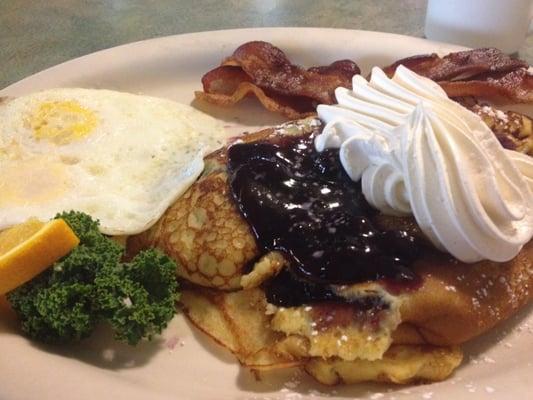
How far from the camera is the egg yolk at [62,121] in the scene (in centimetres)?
202

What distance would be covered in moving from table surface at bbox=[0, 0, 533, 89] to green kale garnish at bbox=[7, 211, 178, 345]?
1.61 metres

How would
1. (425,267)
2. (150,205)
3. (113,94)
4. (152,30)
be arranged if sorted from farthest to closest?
(152,30) < (113,94) < (150,205) < (425,267)

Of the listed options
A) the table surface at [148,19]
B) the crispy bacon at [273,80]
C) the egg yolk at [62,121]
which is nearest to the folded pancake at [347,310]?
the egg yolk at [62,121]

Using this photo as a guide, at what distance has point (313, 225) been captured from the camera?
149cm

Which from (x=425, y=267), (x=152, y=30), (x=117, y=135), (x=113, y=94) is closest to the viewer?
(x=425, y=267)

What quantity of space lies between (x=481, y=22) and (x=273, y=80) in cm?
89

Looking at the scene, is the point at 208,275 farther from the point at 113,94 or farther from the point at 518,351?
the point at 113,94

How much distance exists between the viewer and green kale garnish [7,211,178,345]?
4.65ft

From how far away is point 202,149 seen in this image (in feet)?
6.81

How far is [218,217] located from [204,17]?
1.81 metres

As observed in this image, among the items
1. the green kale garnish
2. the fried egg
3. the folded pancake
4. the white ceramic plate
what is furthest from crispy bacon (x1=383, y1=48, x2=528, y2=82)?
the green kale garnish

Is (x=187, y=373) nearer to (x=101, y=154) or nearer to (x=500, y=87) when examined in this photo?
(x=101, y=154)

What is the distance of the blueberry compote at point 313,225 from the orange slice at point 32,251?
0.44 meters

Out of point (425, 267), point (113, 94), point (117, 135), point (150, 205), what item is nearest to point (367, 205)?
point (425, 267)
